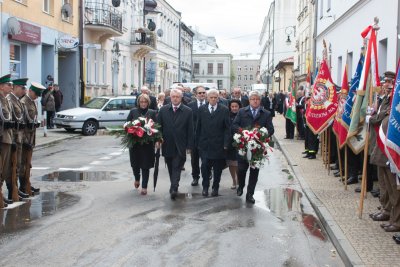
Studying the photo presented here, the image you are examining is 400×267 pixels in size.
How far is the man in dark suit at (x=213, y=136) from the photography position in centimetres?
1049

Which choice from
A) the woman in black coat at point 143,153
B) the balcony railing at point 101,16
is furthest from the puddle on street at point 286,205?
the balcony railing at point 101,16

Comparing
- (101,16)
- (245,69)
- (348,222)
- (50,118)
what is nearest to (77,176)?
(348,222)

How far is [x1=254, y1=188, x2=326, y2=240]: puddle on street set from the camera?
855 cm

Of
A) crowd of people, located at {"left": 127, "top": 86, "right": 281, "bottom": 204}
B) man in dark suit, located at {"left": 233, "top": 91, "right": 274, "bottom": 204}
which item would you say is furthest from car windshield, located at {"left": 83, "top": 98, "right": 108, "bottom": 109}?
man in dark suit, located at {"left": 233, "top": 91, "right": 274, "bottom": 204}

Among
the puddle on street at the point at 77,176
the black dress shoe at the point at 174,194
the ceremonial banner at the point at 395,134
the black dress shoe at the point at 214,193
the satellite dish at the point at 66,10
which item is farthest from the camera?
the satellite dish at the point at 66,10

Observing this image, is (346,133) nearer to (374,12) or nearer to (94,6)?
(374,12)

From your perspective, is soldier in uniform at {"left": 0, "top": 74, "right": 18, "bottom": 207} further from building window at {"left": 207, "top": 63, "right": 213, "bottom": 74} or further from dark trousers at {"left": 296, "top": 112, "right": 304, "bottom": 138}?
building window at {"left": 207, "top": 63, "right": 213, "bottom": 74}

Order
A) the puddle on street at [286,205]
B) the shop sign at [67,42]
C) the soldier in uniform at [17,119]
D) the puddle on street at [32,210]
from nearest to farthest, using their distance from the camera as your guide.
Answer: the puddle on street at [32,210], the puddle on street at [286,205], the soldier in uniform at [17,119], the shop sign at [67,42]

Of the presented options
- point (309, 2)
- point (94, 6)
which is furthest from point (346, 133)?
point (94, 6)

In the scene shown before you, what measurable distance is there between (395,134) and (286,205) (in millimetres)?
3481

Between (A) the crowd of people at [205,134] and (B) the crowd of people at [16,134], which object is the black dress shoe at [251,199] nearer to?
(A) the crowd of people at [205,134]

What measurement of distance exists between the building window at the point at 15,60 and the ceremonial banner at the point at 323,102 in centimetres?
1339

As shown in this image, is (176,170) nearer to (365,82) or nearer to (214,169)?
(214,169)

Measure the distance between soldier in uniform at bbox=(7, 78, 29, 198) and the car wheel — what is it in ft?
45.9
